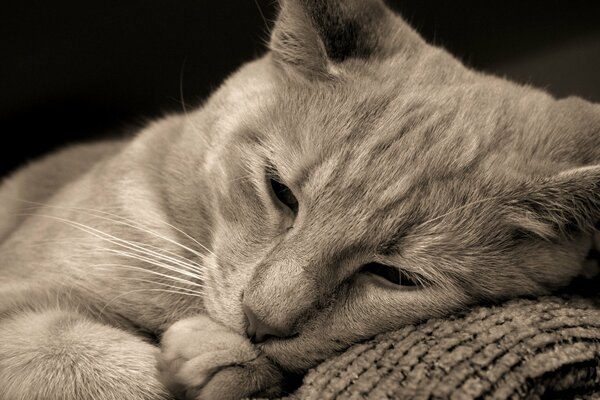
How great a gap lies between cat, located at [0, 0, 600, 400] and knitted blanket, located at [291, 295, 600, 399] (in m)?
0.09

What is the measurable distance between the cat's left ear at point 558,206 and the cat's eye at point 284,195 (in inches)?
19.6

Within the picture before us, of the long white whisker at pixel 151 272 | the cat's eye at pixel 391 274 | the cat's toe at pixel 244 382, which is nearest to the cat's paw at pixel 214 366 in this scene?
the cat's toe at pixel 244 382

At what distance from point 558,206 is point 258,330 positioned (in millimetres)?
710

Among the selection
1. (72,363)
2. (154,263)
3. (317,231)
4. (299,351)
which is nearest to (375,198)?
(317,231)

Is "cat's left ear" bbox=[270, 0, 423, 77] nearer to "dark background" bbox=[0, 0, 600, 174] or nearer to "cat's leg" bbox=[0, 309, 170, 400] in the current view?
"cat's leg" bbox=[0, 309, 170, 400]

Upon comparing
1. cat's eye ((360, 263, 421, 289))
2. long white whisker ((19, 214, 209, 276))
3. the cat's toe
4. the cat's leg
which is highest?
cat's eye ((360, 263, 421, 289))

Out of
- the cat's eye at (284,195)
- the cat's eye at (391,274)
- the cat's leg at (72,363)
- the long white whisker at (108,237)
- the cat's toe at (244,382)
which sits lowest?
the cat's leg at (72,363)

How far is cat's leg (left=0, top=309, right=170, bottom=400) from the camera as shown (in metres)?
1.38

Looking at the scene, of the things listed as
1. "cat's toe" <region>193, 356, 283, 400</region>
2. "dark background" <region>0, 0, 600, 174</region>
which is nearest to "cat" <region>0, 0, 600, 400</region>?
"cat's toe" <region>193, 356, 283, 400</region>

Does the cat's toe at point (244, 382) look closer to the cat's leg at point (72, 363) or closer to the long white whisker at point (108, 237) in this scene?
the cat's leg at point (72, 363)

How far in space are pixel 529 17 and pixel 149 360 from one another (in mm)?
2377

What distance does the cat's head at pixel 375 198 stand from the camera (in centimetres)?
137

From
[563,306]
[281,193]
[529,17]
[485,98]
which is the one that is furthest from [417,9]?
[563,306]

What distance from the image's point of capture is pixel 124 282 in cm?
167
